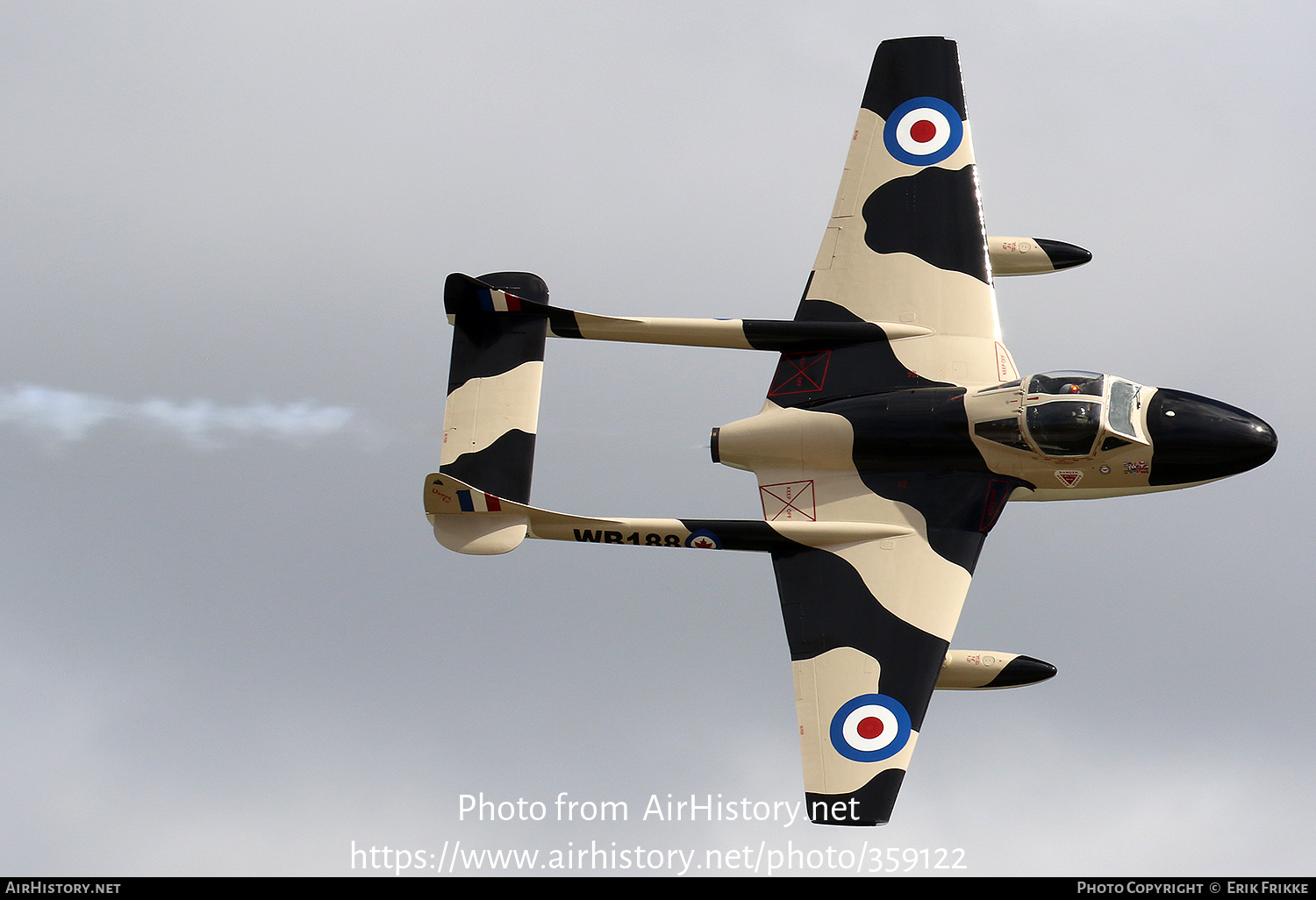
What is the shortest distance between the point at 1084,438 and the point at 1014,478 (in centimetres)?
124

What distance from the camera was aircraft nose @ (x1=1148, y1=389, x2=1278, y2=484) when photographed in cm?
2447

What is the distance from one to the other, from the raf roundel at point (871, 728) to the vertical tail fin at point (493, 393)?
544cm

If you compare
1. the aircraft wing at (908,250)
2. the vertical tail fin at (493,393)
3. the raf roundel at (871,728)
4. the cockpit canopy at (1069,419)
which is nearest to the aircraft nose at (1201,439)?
the cockpit canopy at (1069,419)

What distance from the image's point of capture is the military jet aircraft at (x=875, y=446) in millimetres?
23656

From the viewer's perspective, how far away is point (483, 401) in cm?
2509

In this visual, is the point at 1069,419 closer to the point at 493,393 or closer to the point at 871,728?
the point at 871,728

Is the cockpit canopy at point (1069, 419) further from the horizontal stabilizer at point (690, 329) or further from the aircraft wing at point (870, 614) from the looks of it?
the horizontal stabilizer at point (690, 329)

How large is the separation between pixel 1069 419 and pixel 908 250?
4086mm

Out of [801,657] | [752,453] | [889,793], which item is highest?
[752,453]

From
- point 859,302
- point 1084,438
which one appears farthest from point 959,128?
point 1084,438

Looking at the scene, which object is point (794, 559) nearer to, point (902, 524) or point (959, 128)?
point (902, 524)

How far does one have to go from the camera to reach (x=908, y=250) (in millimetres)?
26469

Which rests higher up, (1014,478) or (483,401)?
(483,401)

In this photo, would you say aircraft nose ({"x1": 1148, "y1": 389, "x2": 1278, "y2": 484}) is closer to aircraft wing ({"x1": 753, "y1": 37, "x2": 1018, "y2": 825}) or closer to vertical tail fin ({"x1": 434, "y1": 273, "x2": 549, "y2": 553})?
aircraft wing ({"x1": 753, "y1": 37, "x2": 1018, "y2": 825})
